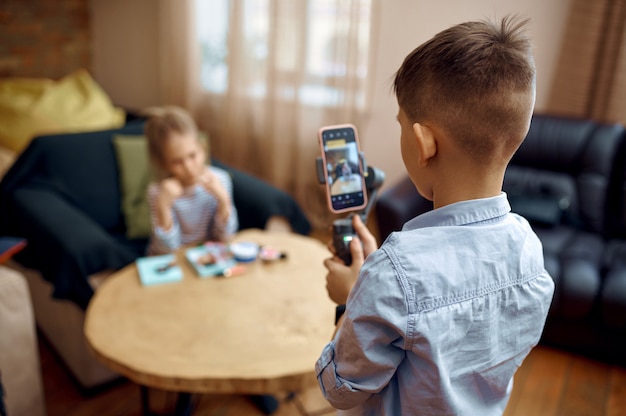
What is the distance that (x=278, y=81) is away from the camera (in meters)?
3.11

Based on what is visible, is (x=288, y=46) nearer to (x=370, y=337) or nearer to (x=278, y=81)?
(x=278, y=81)

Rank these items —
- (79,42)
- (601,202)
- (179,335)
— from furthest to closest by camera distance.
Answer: (79,42) < (601,202) < (179,335)

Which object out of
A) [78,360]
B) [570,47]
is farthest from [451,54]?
[570,47]

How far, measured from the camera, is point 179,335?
4.54ft

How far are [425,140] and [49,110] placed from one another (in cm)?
255

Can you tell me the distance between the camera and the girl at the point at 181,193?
1.94 metres

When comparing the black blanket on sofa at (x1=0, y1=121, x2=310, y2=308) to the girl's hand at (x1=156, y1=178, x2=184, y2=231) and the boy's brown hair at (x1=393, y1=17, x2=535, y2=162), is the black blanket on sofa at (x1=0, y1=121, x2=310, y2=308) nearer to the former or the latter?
the girl's hand at (x1=156, y1=178, x2=184, y2=231)

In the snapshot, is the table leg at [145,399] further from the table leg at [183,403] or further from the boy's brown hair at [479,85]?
the boy's brown hair at [479,85]

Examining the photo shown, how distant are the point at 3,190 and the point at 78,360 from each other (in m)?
0.82

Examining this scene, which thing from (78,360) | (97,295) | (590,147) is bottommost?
(78,360)

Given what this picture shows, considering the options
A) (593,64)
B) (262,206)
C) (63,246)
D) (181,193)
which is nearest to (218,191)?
(181,193)

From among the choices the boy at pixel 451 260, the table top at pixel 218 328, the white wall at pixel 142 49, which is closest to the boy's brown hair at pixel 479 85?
the boy at pixel 451 260

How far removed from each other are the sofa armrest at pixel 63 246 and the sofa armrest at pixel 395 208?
1.00 meters

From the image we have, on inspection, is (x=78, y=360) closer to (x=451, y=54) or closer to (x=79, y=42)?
(x=451, y=54)
